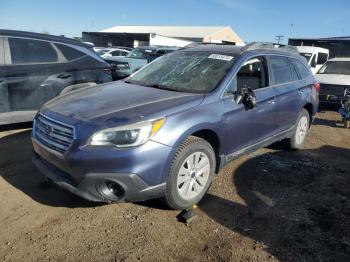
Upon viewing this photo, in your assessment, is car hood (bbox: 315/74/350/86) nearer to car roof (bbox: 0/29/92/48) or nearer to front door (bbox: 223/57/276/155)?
front door (bbox: 223/57/276/155)

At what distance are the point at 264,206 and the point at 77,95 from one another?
2462 millimetres

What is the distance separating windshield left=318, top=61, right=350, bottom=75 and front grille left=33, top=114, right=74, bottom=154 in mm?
10529

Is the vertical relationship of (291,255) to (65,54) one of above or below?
below

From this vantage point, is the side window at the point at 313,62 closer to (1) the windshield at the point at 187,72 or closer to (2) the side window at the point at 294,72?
(2) the side window at the point at 294,72

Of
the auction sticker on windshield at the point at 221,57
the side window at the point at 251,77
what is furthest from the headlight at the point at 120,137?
the auction sticker on windshield at the point at 221,57

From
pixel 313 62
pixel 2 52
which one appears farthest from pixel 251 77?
pixel 313 62

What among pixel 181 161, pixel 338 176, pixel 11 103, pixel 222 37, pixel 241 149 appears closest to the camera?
pixel 181 161

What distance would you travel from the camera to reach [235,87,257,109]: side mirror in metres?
4.51

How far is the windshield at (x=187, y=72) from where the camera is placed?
4.50m

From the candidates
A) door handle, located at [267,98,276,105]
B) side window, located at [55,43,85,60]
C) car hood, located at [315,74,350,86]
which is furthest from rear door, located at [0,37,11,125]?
car hood, located at [315,74,350,86]

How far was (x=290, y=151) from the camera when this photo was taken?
6520mm

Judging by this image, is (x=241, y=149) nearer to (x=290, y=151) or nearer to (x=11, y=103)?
(x=290, y=151)

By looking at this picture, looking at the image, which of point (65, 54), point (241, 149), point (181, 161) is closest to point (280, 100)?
point (241, 149)

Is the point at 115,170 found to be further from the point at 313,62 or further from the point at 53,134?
the point at 313,62
